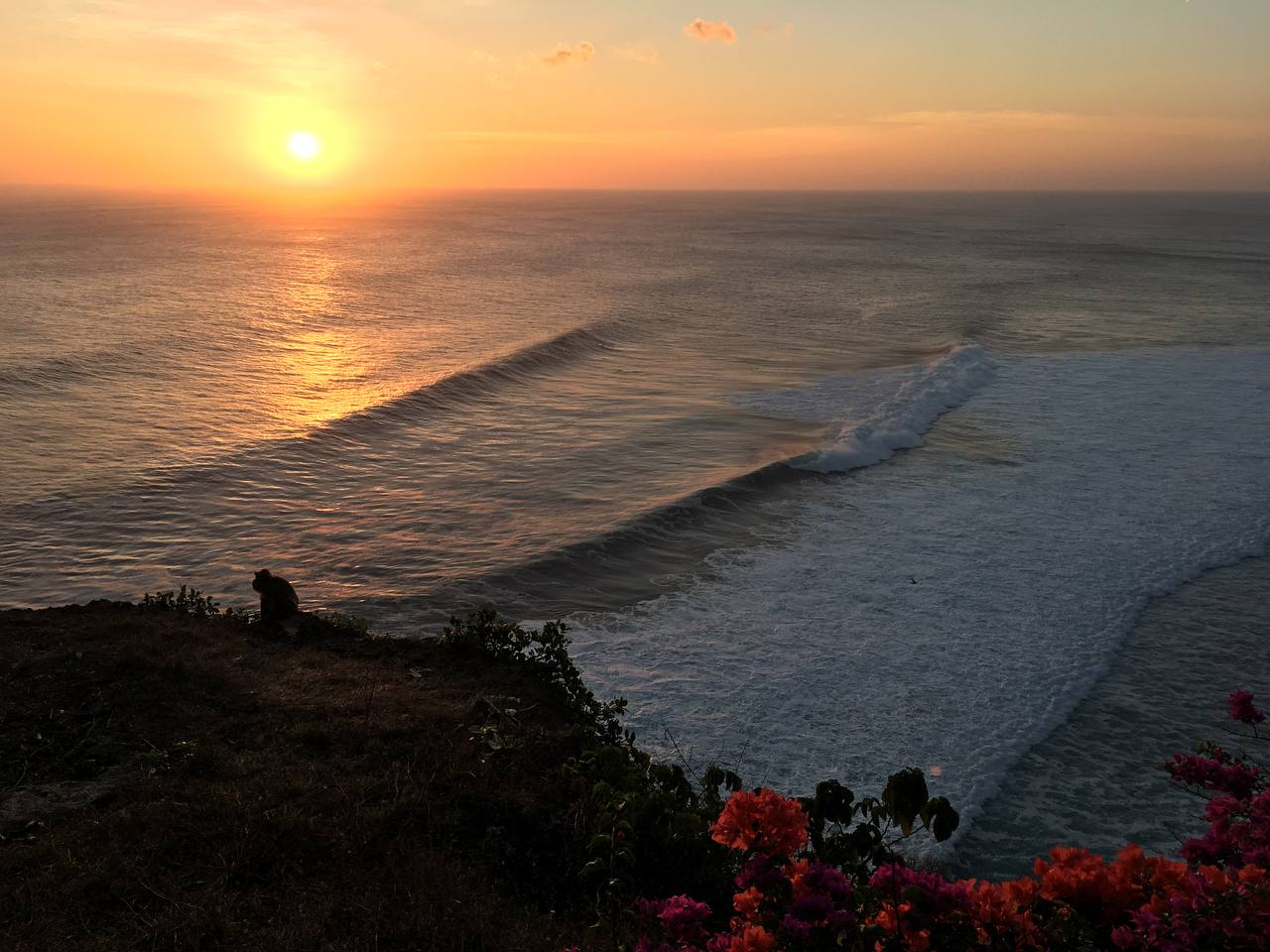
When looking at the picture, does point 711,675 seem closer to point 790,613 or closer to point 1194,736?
point 790,613

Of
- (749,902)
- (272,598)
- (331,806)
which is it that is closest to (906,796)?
(749,902)

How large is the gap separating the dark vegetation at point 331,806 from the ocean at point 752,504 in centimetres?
228

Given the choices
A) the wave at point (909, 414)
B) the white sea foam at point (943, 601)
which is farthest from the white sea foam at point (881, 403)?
the white sea foam at point (943, 601)

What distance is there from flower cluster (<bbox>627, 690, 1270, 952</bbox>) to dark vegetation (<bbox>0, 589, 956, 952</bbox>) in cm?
40

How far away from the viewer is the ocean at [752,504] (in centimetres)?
1123

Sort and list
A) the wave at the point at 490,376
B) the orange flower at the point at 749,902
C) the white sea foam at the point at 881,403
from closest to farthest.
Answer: the orange flower at the point at 749,902 < the white sea foam at the point at 881,403 < the wave at the point at 490,376

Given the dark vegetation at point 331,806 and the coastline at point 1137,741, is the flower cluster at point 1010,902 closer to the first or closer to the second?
the dark vegetation at point 331,806

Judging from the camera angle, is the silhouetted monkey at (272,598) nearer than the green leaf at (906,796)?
No

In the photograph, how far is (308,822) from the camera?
24.5 ft

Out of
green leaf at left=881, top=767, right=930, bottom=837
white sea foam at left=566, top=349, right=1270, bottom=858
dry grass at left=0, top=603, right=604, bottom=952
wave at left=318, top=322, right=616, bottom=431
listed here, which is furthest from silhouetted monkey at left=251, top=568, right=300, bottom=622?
wave at left=318, top=322, right=616, bottom=431

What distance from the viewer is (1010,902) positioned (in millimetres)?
4105

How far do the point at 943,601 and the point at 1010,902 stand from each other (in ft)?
35.3

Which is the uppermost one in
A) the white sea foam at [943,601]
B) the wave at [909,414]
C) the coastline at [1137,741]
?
the wave at [909,414]

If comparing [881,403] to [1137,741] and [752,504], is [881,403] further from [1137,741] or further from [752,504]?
[1137,741]
